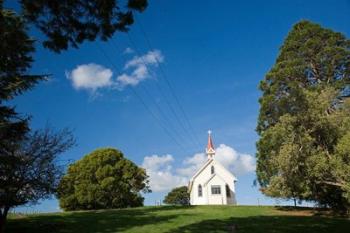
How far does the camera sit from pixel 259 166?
1340 inches

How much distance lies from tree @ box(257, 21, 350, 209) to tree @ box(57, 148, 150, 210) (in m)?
22.5

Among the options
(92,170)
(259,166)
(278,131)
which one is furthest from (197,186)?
(278,131)

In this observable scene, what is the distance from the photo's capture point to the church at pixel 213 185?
5559cm

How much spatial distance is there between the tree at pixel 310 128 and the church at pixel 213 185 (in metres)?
22.4

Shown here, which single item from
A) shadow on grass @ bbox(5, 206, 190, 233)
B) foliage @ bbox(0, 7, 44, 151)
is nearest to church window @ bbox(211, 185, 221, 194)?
shadow on grass @ bbox(5, 206, 190, 233)

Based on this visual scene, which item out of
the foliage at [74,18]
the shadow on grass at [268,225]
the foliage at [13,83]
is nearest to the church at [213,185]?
the shadow on grass at [268,225]

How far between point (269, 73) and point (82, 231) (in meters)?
22.8

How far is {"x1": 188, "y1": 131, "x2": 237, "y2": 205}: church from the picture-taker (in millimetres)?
55594

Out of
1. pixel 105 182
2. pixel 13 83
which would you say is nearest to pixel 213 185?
pixel 105 182

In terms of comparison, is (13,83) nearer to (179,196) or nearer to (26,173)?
(26,173)

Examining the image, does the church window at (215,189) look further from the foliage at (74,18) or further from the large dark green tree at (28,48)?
the foliage at (74,18)

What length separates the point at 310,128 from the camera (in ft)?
Answer: 82.2

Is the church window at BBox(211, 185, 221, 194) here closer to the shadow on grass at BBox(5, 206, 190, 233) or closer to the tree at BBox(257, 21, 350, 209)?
the tree at BBox(257, 21, 350, 209)

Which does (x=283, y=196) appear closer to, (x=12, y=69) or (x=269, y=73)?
(x=269, y=73)
